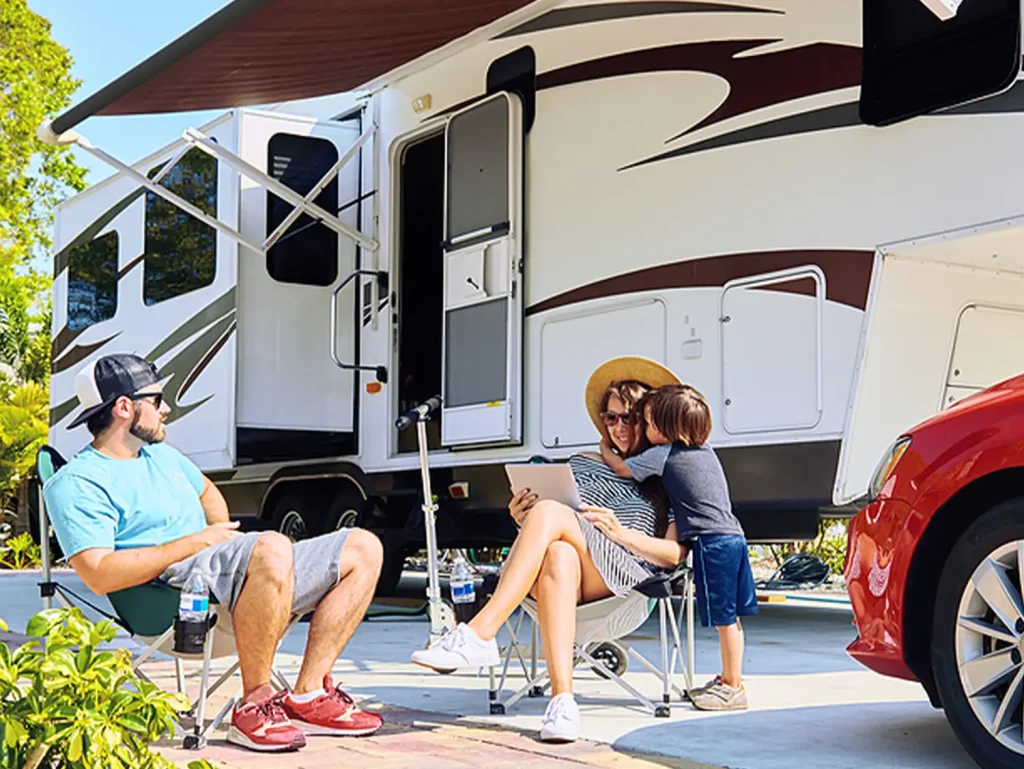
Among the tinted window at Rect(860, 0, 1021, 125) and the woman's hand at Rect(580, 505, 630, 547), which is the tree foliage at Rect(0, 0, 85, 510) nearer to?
the tinted window at Rect(860, 0, 1021, 125)

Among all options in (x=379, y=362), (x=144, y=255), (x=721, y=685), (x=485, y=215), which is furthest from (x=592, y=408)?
(x=144, y=255)

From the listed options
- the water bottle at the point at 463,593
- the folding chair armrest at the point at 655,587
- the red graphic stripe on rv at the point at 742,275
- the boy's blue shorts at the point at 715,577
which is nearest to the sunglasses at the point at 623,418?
the boy's blue shorts at the point at 715,577

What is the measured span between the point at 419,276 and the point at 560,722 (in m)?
4.69

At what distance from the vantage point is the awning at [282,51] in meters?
6.54

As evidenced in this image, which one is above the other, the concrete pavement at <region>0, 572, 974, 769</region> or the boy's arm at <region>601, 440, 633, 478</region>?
the boy's arm at <region>601, 440, 633, 478</region>

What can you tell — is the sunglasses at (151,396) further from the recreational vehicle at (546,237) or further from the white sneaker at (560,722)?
the recreational vehicle at (546,237)

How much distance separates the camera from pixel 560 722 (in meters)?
3.71

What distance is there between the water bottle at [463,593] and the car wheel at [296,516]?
4.44 metres

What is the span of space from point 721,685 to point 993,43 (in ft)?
7.92

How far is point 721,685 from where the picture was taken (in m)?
4.36

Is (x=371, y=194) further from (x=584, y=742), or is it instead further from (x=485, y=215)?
(x=584, y=742)

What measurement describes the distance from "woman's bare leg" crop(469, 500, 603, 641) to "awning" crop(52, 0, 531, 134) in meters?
3.24

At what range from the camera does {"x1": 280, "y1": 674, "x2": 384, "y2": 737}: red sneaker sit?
3.82m

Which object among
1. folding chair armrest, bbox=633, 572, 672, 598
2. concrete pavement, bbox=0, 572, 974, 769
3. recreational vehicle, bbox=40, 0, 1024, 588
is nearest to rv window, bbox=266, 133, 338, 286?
recreational vehicle, bbox=40, 0, 1024, 588
